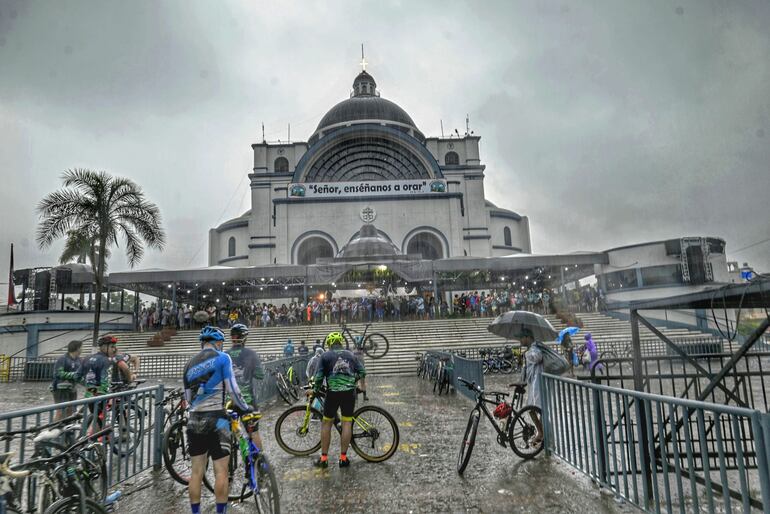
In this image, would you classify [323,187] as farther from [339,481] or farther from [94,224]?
[339,481]

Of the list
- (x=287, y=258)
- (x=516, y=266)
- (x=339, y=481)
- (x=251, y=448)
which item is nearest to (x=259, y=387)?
(x=339, y=481)

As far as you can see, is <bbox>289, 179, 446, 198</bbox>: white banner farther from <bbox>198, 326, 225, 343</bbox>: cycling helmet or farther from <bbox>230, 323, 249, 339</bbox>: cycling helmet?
<bbox>198, 326, 225, 343</bbox>: cycling helmet

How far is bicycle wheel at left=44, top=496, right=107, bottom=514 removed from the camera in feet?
12.2

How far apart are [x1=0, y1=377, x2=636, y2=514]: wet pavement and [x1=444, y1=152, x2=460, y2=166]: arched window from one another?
43865 millimetres

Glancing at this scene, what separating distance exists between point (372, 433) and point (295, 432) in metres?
1.17

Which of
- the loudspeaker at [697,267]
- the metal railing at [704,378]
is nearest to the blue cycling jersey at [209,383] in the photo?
the metal railing at [704,378]

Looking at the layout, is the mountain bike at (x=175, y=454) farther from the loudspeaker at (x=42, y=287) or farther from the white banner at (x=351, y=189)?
the white banner at (x=351, y=189)

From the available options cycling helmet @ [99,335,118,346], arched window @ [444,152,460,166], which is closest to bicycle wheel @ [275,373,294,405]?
cycling helmet @ [99,335,118,346]

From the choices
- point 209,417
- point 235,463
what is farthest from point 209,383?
point 235,463

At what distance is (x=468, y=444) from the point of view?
5.95m

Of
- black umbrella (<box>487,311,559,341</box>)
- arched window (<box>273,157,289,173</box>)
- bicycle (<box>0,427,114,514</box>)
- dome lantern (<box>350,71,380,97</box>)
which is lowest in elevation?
bicycle (<box>0,427,114,514</box>)

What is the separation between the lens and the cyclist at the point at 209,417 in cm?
430

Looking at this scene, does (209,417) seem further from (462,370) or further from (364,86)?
(364,86)

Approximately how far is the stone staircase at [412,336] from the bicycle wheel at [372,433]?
13.2m
